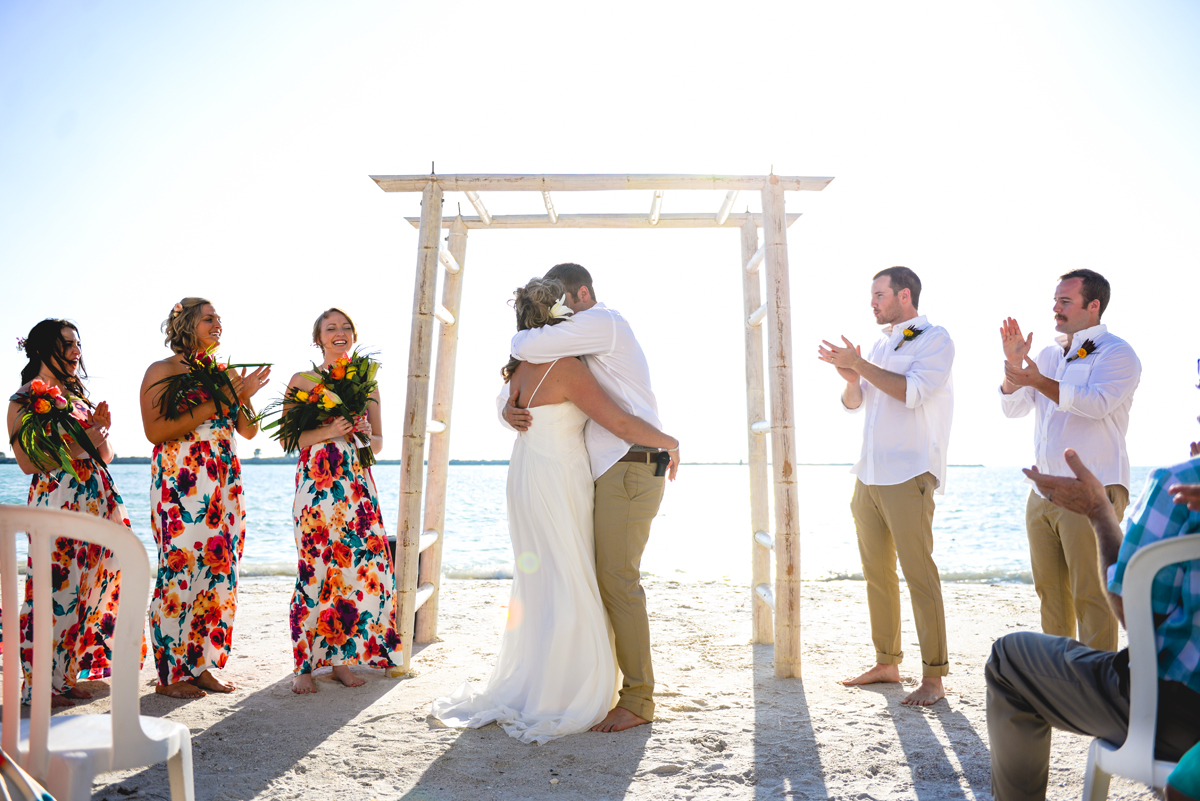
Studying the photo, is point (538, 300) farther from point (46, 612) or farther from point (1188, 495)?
point (1188, 495)

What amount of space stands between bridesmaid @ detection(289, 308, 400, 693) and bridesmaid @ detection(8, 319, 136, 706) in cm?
103

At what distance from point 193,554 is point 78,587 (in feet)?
2.09

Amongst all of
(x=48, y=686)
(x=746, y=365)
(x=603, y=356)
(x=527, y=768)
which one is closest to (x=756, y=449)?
(x=746, y=365)

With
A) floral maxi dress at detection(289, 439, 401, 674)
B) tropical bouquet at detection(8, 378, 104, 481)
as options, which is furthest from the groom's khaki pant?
tropical bouquet at detection(8, 378, 104, 481)

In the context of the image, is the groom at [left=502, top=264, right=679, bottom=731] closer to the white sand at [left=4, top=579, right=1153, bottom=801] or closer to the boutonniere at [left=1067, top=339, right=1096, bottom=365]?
the white sand at [left=4, top=579, right=1153, bottom=801]

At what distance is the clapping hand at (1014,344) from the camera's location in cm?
400

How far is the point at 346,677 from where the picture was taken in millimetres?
4422

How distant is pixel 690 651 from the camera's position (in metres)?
5.25

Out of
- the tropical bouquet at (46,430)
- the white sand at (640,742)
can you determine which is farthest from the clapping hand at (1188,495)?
the tropical bouquet at (46,430)

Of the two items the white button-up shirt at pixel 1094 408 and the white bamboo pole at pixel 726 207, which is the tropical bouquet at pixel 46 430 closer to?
Result: the white bamboo pole at pixel 726 207

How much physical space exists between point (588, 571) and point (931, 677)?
191 cm

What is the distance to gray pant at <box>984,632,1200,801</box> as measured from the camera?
5.86ft

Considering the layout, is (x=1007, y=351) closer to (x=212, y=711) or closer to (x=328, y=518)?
(x=328, y=518)

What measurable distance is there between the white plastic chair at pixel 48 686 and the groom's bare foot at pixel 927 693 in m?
3.41
